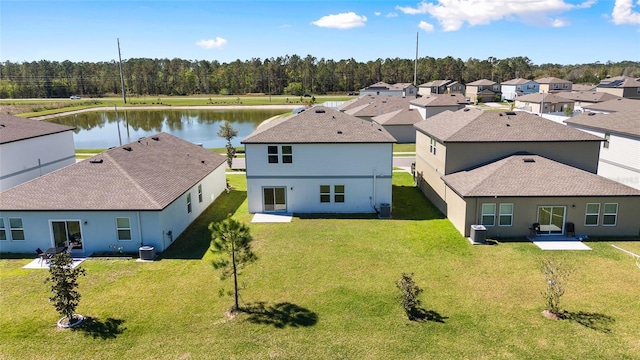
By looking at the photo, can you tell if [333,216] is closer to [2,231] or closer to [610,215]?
[610,215]

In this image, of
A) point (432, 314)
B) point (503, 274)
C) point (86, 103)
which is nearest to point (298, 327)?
point (432, 314)

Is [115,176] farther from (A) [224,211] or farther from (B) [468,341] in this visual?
(B) [468,341]

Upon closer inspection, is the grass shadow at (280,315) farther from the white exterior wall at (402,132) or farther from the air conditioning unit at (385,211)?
the white exterior wall at (402,132)

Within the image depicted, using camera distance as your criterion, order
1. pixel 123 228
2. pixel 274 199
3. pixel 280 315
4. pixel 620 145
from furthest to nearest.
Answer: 1. pixel 620 145
2. pixel 274 199
3. pixel 123 228
4. pixel 280 315

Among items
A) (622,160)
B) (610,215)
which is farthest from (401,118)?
(610,215)

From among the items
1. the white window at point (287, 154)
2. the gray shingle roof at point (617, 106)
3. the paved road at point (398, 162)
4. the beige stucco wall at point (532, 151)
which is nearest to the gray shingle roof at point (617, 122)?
the beige stucco wall at point (532, 151)

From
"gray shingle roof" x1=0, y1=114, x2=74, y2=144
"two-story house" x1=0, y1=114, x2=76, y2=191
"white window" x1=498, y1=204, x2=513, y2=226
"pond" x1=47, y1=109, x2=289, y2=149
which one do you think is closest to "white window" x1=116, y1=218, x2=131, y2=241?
"two-story house" x1=0, y1=114, x2=76, y2=191

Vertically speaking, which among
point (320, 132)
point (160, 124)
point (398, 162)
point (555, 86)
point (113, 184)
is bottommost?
point (398, 162)
